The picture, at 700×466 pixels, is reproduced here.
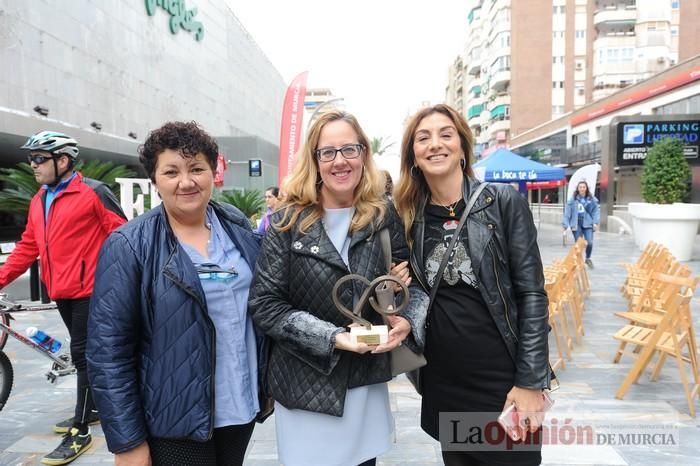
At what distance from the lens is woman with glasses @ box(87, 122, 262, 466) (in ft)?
5.35

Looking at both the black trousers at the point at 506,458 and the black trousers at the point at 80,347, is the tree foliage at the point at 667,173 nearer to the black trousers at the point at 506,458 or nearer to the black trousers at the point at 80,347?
the black trousers at the point at 506,458

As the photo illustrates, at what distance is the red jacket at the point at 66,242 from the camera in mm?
3131

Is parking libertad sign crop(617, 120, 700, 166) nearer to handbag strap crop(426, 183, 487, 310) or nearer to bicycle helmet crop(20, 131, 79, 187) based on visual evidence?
handbag strap crop(426, 183, 487, 310)

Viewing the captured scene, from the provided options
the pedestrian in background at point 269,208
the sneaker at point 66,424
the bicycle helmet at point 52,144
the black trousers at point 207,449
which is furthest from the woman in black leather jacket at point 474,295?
the sneaker at point 66,424

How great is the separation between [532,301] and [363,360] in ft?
2.24

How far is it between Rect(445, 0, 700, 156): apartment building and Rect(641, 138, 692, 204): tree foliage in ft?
129

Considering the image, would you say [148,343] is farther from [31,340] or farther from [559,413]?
[559,413]

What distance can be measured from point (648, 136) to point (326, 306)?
770 inches

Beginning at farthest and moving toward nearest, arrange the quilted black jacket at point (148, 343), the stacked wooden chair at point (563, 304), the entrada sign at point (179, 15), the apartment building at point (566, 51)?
the apartment building at point (566, 51), the entrada sign at point (179, 15), the stacked wooden chair at point (563, 304), the quilted black jacket at point (148, 343)

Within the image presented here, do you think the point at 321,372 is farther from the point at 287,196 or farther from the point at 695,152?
the point at 695,152

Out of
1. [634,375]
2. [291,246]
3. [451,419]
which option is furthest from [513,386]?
[634,375]

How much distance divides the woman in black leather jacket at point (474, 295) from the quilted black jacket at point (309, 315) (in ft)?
0.69

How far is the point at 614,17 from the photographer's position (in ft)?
155

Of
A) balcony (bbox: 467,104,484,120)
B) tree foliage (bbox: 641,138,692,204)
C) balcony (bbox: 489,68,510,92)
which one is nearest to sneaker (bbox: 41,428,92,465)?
tree foliage (bbox: 641,138,692,204)
